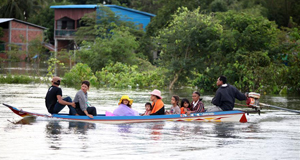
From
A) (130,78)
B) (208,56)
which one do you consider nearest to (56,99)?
(208,56)

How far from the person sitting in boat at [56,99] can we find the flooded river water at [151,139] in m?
0.40

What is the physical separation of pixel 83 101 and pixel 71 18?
163 feet

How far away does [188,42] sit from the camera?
28.9 metres

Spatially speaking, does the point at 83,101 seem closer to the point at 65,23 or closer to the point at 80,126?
the point at 80,126

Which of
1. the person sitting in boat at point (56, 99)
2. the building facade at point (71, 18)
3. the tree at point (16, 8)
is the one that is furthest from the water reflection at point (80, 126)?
the tree at point (16, 8)

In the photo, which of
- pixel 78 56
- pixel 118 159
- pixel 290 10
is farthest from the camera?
pixel 290 10

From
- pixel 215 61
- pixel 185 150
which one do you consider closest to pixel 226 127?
pixel 185 150

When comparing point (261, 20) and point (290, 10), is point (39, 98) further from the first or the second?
point (290, 10)

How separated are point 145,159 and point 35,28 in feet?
190

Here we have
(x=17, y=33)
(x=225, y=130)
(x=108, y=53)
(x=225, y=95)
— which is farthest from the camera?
(x=17, y=33)

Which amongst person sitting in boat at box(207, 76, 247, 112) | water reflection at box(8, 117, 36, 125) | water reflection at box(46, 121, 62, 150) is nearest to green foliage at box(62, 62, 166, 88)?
person sitting in boat at box(207, 76, 247, 112)

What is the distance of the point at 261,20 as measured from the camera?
27.6 metres

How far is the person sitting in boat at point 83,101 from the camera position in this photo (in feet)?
46.5

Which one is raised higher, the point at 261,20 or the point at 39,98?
the point at 261,20
